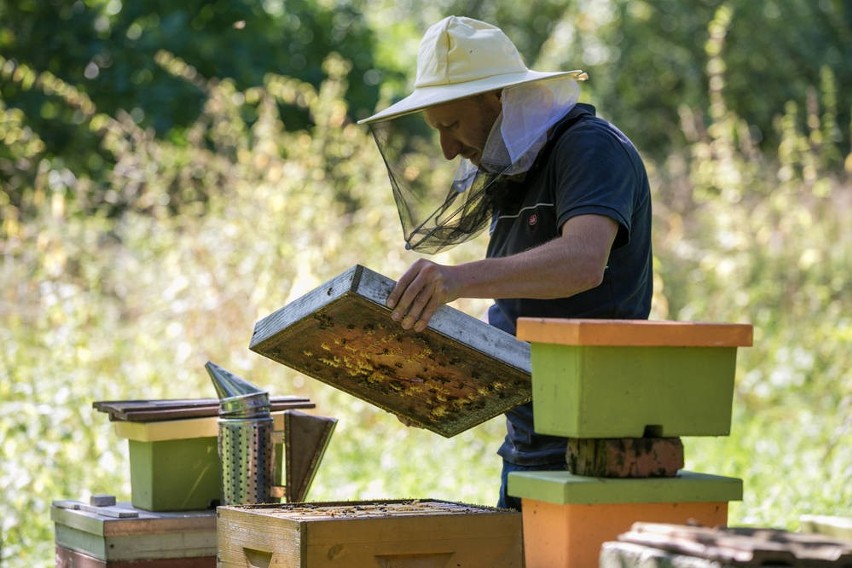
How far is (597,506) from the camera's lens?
6.28ft

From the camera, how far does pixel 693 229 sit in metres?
8.94

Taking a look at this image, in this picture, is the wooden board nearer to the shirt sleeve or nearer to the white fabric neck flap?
the shirt sleeve

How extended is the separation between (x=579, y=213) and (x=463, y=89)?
14.6 inches

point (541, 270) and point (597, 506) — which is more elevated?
point (541, 270)

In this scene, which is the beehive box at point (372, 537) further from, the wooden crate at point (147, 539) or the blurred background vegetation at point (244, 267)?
the blurred background vegetation at point (244, 267)

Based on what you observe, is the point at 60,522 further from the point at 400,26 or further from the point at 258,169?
the point at 400,26

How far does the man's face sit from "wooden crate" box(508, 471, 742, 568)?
895 mm

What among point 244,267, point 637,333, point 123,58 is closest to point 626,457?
point 637,333

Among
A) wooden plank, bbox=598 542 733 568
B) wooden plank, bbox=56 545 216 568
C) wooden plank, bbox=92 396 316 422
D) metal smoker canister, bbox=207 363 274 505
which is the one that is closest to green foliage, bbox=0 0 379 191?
wooden plank, bbox=92 396 316 422

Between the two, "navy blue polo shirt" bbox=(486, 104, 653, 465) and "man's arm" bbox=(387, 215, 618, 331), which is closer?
"man's arm" bbox=(387, 215, 618, 331)

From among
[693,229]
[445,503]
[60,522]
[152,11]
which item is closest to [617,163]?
[445,503]

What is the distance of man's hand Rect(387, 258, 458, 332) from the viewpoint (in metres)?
2.13

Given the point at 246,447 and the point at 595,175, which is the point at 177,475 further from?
the point at 595,175

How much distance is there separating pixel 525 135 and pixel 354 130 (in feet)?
13.5
